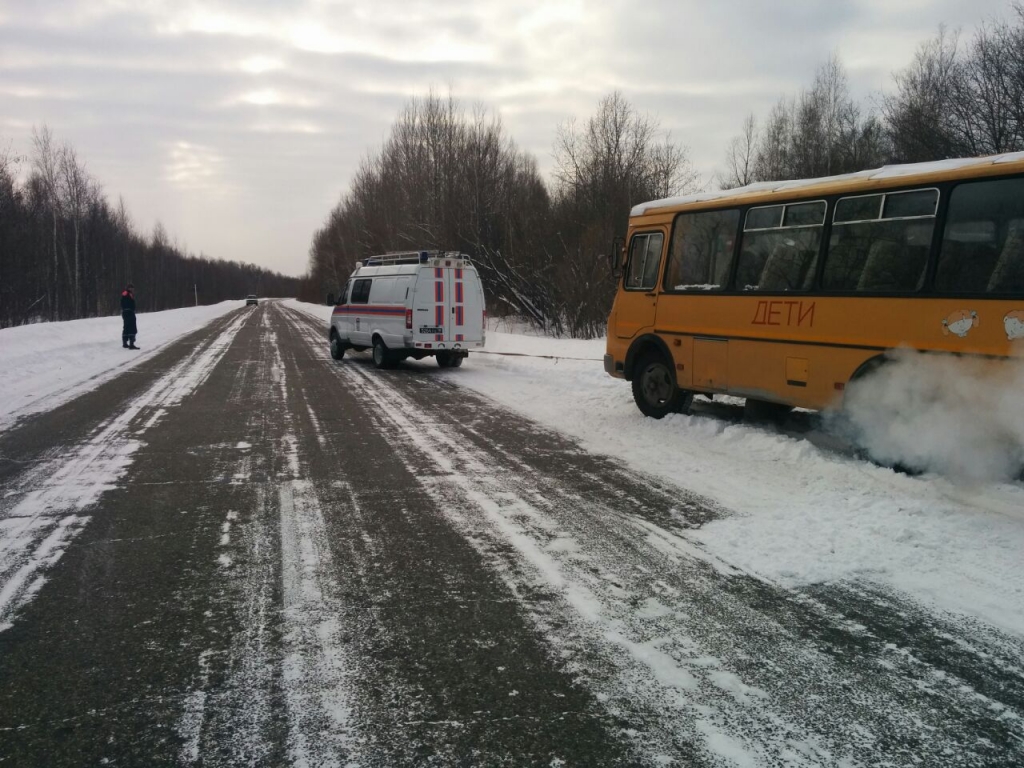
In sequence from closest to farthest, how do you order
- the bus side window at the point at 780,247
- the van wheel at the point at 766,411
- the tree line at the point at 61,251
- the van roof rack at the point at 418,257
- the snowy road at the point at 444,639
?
the snowy road at the point at 444,639
the bus side window at the point at 780,247
the van wheel at the point at 766,411
the van roof rack at the point at 418,257
the tree line at the point at 61,251

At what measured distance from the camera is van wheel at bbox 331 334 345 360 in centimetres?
1897

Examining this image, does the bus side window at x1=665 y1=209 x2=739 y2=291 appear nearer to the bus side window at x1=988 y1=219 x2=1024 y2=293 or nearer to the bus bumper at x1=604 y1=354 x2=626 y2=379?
the bus bumper at x1=604 y1=354 x2=626 y2=379

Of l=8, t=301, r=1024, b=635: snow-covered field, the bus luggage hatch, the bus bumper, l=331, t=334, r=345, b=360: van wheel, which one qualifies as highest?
the bus luggage hatch

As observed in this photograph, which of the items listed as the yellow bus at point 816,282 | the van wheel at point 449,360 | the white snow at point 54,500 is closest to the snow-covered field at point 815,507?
the yellow bus at point 816,282

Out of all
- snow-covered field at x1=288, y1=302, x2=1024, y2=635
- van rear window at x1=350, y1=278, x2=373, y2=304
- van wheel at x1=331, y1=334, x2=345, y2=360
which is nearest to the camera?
snow-covered field at x1=288, y1=302, x2=1024, y2=635

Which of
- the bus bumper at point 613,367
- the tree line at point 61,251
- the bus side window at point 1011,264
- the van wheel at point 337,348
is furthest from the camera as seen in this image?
the tree line at point 61,251

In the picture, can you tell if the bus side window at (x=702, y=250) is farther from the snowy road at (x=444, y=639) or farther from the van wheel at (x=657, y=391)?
the snowy road at (x=444, y=639)

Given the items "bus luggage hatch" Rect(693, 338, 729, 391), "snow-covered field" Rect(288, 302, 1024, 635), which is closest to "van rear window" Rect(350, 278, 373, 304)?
"snow-covered field" Rect(288, 302, 1024, 635)

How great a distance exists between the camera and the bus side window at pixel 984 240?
5812 mm

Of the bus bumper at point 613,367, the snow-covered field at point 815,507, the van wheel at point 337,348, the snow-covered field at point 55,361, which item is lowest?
the snow-covered field at point 55,361

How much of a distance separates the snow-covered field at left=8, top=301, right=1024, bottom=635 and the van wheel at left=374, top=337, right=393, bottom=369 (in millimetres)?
5777

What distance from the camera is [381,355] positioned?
16844mm

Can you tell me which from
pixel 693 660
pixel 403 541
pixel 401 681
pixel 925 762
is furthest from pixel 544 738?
pixel 403 541

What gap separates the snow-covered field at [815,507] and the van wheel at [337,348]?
25.9ft
